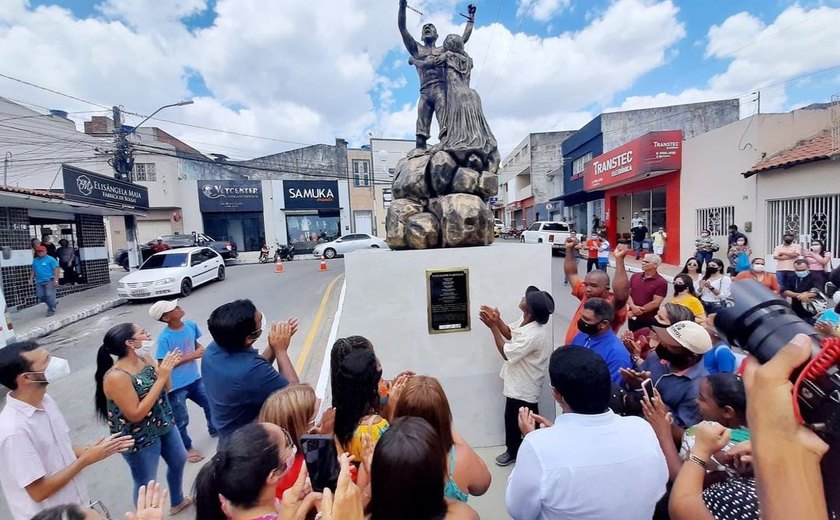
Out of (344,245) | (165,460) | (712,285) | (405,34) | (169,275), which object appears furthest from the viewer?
(344,245)

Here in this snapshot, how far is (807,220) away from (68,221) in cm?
2214

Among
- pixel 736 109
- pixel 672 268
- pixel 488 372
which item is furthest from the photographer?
pixel 736 109

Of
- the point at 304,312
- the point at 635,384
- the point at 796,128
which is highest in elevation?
the point at 796,128

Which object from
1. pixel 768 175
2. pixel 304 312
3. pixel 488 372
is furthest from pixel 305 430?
pixel 768 175

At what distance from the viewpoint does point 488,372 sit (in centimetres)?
382

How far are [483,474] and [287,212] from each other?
2745 centimetres

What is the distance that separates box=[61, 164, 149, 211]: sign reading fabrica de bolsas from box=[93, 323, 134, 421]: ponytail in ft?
37.7

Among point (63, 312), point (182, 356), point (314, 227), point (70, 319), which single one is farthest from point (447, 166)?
point (314, 227)

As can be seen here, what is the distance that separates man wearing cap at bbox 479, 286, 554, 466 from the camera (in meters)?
3.11

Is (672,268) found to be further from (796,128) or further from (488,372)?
(488,372)

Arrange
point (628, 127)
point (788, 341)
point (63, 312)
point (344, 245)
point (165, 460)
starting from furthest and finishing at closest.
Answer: point (344, 245) → point (628, 127) → point (63, 312) → point (165, 460) → point (788, 341)

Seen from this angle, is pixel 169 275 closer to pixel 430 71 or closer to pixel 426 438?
pixel 430 71

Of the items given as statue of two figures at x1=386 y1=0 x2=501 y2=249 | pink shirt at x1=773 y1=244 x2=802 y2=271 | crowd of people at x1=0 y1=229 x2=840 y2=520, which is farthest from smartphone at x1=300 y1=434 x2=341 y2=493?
pink shirt at x1=773 y1=244 x2=802 y2=271

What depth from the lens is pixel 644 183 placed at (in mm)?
16531
